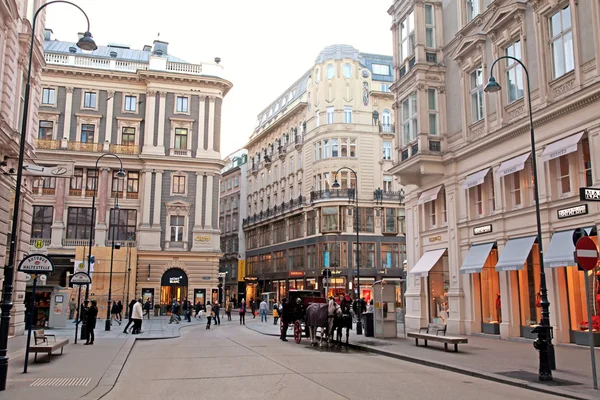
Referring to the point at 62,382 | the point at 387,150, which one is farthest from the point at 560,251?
the point at 387,150

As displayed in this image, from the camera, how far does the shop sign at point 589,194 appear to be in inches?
493

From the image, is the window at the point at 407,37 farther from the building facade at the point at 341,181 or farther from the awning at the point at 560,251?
the building facade at the point at 341,181

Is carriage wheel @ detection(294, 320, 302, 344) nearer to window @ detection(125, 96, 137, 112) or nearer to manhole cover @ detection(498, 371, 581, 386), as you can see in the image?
manhole cover @ detection(498, 371, 581, 386)

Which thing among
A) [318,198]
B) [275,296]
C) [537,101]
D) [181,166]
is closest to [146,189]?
[181,166]

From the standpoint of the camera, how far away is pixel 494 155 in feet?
79.0

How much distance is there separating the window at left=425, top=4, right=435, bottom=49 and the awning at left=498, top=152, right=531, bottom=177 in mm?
8802

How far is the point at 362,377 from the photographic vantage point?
13.4 m

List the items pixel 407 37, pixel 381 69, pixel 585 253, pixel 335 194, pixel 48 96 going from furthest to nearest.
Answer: pixel 381 69 → pixel 335 194 → pixel 48 96 → pixel 407 37 → pixel 585 253

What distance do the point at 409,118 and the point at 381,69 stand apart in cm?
3886

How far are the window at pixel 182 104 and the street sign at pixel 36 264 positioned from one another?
1688 inches

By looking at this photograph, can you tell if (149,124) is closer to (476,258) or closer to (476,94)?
(476,94)

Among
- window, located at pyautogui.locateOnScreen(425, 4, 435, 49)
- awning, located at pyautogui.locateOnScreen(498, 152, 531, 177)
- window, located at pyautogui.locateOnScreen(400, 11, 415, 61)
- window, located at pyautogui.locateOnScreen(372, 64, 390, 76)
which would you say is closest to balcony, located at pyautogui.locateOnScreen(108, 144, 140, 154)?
window, located at pyautogui.locateOnScreen(372, 64, 390, 76)

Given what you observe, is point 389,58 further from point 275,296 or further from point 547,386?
point 547,386

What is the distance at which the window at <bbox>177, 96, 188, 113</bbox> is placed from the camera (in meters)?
55.7
